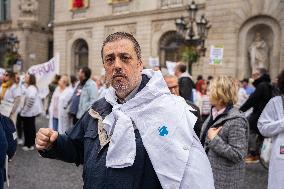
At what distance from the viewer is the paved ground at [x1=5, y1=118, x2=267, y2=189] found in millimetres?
5668

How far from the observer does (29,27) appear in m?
32.2

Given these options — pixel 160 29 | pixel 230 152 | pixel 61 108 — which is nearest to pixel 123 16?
pixel 160 29

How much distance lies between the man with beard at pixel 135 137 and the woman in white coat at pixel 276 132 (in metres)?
1.95

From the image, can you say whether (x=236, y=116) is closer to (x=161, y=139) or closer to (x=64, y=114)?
(x=161, y=139)

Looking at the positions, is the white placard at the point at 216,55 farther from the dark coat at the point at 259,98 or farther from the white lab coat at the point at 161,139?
the white lab coat at the point at 161,139

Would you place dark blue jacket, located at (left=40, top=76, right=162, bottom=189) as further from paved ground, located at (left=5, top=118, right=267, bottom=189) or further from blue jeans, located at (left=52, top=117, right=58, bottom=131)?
blue jeans, located at (left=52, top=117, right=58, bottom=131)

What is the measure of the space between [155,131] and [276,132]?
2.23 m

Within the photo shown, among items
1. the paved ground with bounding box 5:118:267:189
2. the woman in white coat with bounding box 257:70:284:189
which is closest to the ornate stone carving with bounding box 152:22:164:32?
the paved ground with bounding box 5:118:267:189

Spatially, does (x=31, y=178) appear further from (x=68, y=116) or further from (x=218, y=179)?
(x=218, y=179)

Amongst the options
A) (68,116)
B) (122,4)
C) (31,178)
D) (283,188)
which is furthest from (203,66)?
(283,188)

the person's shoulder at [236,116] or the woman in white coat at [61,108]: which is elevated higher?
the person's shoulder at [236,116]

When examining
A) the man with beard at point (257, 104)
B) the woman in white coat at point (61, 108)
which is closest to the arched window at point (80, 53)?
the woman in white coat at point (61, 108)

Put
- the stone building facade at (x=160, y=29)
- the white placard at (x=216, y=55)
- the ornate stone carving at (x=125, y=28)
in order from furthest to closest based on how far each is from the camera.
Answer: the ornate stone carving at (x=125, y=28), the stone building facade at (x=160, y=29), the white placard at (x=216, y=55)

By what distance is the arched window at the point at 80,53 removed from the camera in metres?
26.7
